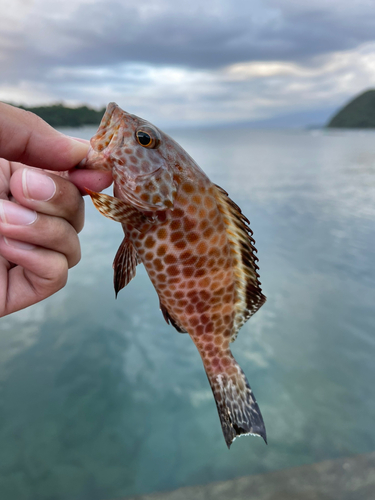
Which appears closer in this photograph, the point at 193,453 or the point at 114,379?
the point at 193,453

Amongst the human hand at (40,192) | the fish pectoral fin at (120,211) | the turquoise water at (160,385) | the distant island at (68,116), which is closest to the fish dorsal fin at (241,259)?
the fish pectoral fin at (120,211)

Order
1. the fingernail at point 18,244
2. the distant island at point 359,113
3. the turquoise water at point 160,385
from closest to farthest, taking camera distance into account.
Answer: the fingernail at point 18,244
the turquoise water at point 160,385
the distant island at point 359,113

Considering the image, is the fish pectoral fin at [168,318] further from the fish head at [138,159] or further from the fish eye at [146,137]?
the fish eye at [146,137]

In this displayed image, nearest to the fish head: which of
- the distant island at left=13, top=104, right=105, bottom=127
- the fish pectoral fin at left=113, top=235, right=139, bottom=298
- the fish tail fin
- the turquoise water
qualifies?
the fish pectoral fin at left=113, top=235, right=139, bottom=298

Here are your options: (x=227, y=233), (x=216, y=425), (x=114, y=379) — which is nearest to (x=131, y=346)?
(x=114, y=379)

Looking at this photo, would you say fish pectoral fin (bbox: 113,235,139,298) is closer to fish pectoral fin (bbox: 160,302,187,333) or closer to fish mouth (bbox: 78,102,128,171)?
fish pectoral fin (bbox: 160,302,187,333)

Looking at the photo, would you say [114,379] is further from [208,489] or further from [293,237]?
[293,237]

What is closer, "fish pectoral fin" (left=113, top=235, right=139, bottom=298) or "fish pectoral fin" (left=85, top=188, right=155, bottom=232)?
"fish pectoral fin" (left=85, top=188, right=155, bottom=232)

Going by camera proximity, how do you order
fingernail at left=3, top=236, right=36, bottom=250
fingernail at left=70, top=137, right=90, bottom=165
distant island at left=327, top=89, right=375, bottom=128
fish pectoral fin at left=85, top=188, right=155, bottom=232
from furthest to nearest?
distant island at left=327, top=89, right=375, bottom=128, fingernail at left=3, top=236, right=36, bottom=250, fingernail at left=70, top=137, right=90, bottom=165, fish pectoral fin at left=85, top=188, right=155, bottom=232
